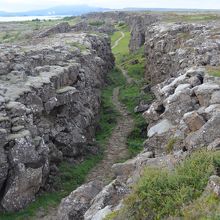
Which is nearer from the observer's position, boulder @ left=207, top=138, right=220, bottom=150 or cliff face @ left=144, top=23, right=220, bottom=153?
boulder @ left=207, top=138, right=220, bottom=150

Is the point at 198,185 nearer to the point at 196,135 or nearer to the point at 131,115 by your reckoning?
the point at 196,135

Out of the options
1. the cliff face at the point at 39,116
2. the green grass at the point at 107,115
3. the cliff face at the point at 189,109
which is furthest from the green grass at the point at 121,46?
the cliff face at the point at 189,109

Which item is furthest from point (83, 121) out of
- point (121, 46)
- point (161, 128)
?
point (121, 46)

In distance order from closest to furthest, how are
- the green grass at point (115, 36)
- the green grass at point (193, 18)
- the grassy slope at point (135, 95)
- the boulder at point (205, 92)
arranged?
1. the boulder at point (205, 92)
2. the grassy slope at point (135, 95)
3. the green grass at point (193, 18)
4. the green grass at point (115, 36)

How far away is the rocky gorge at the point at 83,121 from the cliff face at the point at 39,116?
0.21 ft

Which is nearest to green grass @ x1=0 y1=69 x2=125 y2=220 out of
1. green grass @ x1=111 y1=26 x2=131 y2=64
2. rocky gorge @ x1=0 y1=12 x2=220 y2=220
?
rocky gorge @ x1=0 y1=12 x2=220 y2=220

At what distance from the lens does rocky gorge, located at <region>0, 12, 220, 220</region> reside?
20188mm

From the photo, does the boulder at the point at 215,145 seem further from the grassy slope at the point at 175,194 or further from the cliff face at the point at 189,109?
the grassy slope at the point at 175,194

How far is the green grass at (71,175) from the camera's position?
27825 millimetres

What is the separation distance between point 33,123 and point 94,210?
658 inches

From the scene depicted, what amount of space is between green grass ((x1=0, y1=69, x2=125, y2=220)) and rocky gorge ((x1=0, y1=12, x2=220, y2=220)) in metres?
0.59

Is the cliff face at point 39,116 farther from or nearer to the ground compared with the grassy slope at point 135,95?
farther from the ground

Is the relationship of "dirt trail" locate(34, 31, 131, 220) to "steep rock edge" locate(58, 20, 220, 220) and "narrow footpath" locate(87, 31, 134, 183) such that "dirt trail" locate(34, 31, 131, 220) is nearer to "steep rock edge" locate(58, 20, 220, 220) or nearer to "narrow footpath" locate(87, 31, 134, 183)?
"narrow footpath" locate(87, 31, 134, 183)

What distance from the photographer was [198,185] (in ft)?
48.8
